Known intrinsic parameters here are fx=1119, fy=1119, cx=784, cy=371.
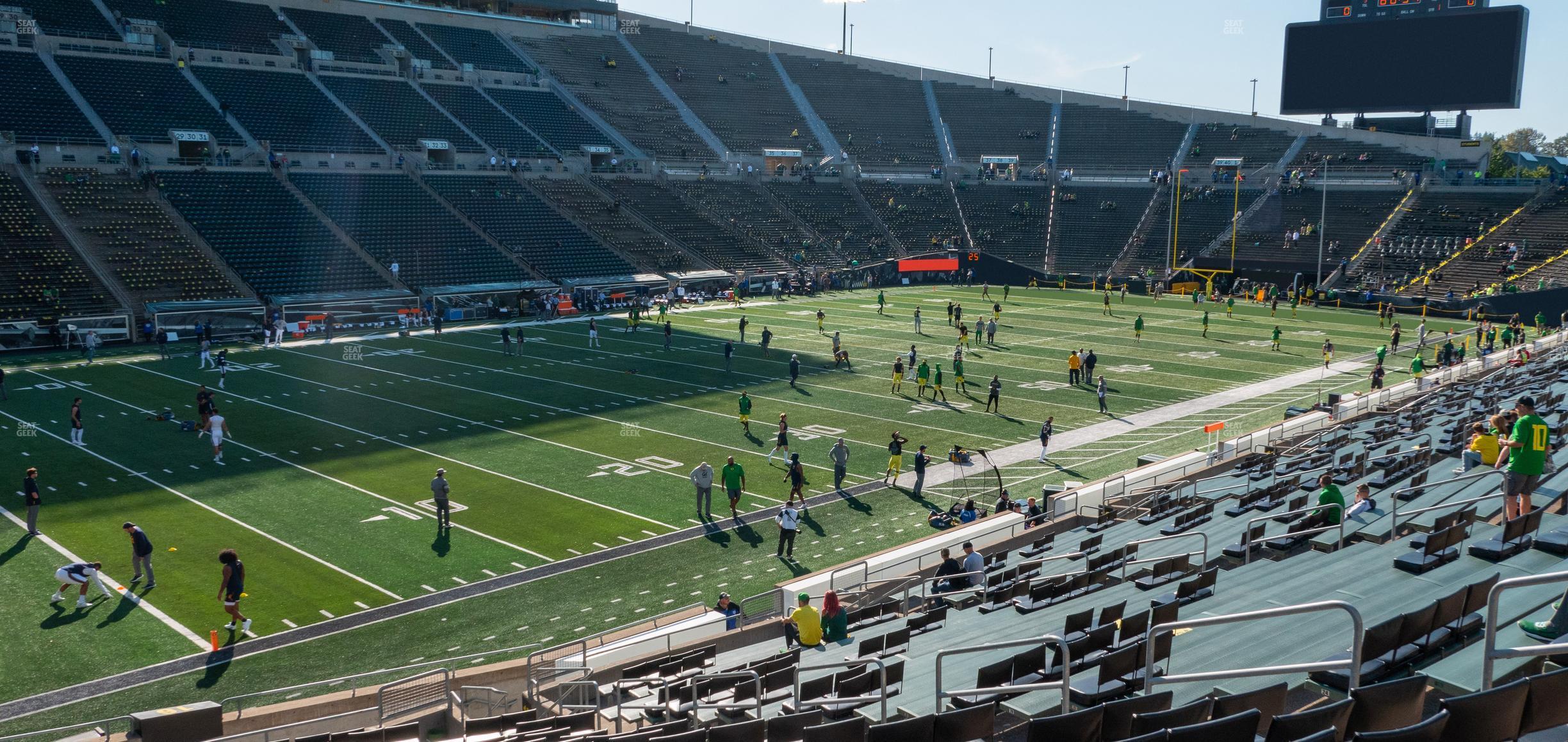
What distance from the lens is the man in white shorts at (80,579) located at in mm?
15250

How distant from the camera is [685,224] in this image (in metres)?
62.5

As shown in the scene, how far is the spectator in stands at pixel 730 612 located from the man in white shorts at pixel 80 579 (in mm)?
8734

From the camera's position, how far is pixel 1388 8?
6084cm

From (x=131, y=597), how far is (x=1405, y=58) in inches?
2578

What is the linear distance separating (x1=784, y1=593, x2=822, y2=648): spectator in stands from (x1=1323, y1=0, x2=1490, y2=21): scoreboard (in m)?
61.7

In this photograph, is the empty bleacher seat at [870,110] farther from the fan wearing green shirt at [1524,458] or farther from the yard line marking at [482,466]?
the fan wearing green shirt at [1524,458]

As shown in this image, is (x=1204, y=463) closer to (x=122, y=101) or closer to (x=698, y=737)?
(x=698, y=737)

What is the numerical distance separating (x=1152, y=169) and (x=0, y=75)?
64.1 meters

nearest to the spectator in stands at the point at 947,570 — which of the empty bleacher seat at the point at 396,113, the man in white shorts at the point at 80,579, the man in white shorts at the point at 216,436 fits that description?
the man in white shorts at the point at 80,579

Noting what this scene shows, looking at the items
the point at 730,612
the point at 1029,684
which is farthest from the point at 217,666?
the point at 1029,684

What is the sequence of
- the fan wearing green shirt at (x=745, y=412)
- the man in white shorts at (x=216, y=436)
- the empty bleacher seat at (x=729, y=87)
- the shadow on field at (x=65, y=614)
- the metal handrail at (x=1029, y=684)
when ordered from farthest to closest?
1. the empty bleacher seat at (x=729, y=87)
2. the fan wearing green shirt at (x=745, y=412)
3. the man in white shorts at (x=216, y=436)
4. the shadow on field at (x=65, y=614)
5. the metal handrail at (x=1029, y=684)

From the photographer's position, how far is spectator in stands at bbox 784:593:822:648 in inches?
478

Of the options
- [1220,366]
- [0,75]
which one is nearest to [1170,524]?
[1220,366]

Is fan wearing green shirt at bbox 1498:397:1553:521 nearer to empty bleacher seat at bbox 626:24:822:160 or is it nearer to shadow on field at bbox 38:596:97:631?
shadow on field at bbox 38:596:97:631
